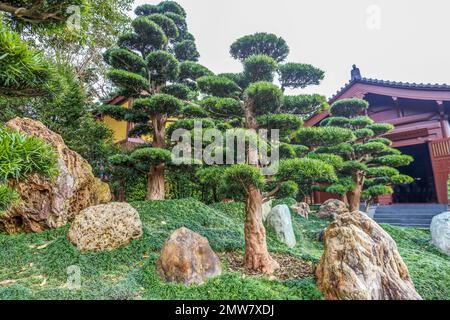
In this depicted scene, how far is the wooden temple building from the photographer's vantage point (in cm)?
714

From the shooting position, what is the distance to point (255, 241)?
341 centimetres

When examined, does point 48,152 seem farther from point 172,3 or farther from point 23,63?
point 172,3

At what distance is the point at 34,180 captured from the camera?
478cm

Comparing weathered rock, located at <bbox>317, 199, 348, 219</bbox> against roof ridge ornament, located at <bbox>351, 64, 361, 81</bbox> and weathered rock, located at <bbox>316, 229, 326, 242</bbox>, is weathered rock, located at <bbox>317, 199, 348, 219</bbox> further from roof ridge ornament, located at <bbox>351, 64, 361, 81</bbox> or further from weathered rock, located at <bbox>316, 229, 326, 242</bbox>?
roof ridge ornament, located at <bbox>351, 64, 361, 81</bbox>

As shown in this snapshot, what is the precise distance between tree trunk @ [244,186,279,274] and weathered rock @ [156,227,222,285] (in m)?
0.49

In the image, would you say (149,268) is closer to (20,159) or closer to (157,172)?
(20,159)

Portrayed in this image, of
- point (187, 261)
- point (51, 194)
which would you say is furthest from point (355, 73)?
point (51, 194)

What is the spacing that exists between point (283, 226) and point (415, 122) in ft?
21.3

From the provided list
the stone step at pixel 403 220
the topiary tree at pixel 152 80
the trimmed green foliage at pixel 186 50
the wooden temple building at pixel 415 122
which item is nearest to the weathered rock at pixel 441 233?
the stone step at pixel 403 220

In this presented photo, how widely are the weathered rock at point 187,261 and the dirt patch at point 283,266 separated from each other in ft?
1.28

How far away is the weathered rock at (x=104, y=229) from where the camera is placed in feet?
12.4

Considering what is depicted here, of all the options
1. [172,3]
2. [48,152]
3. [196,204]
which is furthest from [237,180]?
[172,3]

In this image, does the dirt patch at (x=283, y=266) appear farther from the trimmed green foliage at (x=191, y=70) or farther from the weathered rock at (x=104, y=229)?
the trimmed green foliage at (x=191, y=70)

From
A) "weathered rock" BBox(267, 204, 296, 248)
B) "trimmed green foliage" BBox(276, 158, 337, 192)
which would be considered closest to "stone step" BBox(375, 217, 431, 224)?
"weathered rock" BBox(267, 204, 296, 248)
